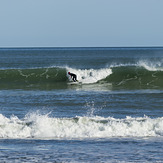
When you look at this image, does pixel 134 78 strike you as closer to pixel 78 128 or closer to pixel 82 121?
pixel 82 121

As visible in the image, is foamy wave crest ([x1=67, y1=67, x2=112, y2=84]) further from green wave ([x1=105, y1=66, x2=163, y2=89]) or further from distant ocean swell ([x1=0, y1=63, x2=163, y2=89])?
green wave ([x1=105, y1=66, x2=163, y2=89])

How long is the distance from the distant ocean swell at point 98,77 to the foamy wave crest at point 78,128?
12.6 m

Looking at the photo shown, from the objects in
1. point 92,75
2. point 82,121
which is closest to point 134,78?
point 92,75

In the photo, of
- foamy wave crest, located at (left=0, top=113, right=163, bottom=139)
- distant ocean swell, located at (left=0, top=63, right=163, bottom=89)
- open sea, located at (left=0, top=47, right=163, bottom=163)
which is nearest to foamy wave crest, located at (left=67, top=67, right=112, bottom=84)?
distant ocean swell, located at (left=0, top=63, right=163, bottom=89)

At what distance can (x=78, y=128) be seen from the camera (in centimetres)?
1305

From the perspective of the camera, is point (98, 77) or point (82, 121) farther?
point (98, 77)

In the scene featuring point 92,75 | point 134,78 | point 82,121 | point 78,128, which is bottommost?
point 78,128

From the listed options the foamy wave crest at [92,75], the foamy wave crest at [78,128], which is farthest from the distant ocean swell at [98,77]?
the foamy wave crest at [78,128]

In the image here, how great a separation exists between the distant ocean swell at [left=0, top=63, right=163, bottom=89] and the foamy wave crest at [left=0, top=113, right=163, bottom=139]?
1264 centimetres

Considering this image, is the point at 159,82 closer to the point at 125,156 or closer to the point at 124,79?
the point at 124,79

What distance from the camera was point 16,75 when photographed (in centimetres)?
3284

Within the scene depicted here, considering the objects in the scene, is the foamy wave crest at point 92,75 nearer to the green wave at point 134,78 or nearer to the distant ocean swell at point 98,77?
the distant ocean swell at point 98,77

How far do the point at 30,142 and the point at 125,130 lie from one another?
10.2 ft

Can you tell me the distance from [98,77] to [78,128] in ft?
61.7
